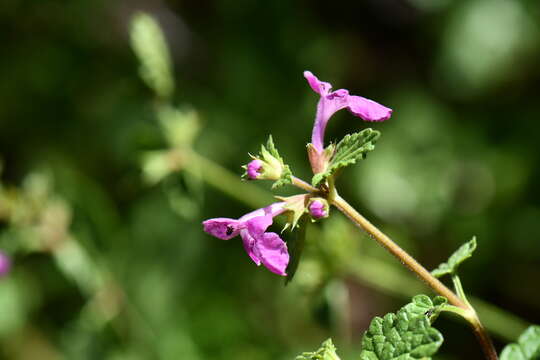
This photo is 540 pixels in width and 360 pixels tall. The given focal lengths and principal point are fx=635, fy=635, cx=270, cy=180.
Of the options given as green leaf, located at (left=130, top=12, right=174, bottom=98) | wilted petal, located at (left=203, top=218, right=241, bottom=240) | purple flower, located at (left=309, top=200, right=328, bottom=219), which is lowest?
green leaf, located at (left=130, top=12, right=174, bottom=98)

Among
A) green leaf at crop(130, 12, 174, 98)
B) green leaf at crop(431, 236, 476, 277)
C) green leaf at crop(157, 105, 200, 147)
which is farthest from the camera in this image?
green leaf at crop(157, 105, 200, 147)

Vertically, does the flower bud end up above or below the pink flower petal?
above

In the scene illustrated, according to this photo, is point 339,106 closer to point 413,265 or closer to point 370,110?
point 370,110

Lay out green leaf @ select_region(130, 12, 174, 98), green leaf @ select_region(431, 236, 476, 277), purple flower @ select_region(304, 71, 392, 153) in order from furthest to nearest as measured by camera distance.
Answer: green leaf @ select_region(130, 12, 174, 98), green leaf @ select_region(431, 236, 476, 277), purple flower @ select_region(304, 71, 392, 153)

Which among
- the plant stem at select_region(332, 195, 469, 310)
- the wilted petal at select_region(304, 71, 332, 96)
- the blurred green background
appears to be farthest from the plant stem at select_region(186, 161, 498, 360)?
the blurred green background

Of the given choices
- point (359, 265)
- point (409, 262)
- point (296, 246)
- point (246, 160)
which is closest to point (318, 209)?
point (296, 246)

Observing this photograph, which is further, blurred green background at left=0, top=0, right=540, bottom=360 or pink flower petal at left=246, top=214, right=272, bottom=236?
blurred green background at left=0, top=0, right=540, bottom=360

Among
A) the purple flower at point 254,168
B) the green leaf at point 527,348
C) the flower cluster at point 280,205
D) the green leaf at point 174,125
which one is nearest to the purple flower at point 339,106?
the flower cluster at point 280,205

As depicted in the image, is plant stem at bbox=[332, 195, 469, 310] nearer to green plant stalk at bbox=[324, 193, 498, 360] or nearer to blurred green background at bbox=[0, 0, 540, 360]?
green plant stalk at bbox=[324, 193, 498, 360]
